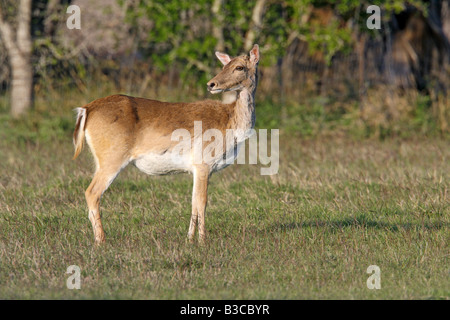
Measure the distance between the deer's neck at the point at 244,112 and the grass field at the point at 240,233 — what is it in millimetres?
1032

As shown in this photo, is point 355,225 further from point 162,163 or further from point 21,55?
point 21,55

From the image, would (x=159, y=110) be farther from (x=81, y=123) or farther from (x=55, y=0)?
(x=55, y=0)

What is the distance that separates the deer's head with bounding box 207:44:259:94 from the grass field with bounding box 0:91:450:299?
1441 millimetres

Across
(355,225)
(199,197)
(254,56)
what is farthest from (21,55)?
(355,225)

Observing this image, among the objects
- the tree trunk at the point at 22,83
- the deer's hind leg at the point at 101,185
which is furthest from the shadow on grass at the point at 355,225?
the tree trunk at the point at 22,83

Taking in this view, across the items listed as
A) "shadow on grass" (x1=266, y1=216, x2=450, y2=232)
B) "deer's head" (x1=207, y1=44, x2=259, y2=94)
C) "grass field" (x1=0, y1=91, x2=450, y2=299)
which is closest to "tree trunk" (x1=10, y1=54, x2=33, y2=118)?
"grass field" (x1=0, y1=91, x2=450, y2=299)

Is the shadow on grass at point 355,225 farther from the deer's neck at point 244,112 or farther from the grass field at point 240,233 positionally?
the deer's neck at point 244,112

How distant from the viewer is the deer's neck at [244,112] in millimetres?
7473

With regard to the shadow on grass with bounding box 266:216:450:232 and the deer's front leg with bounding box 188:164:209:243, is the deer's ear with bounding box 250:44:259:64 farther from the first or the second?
the shadow on grass with bounding box 266:216:450:232

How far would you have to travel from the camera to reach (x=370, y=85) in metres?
16.6

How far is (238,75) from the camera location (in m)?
7.44

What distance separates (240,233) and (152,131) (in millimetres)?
1361

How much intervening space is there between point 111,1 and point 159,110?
539 inches

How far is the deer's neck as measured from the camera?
7.47m
